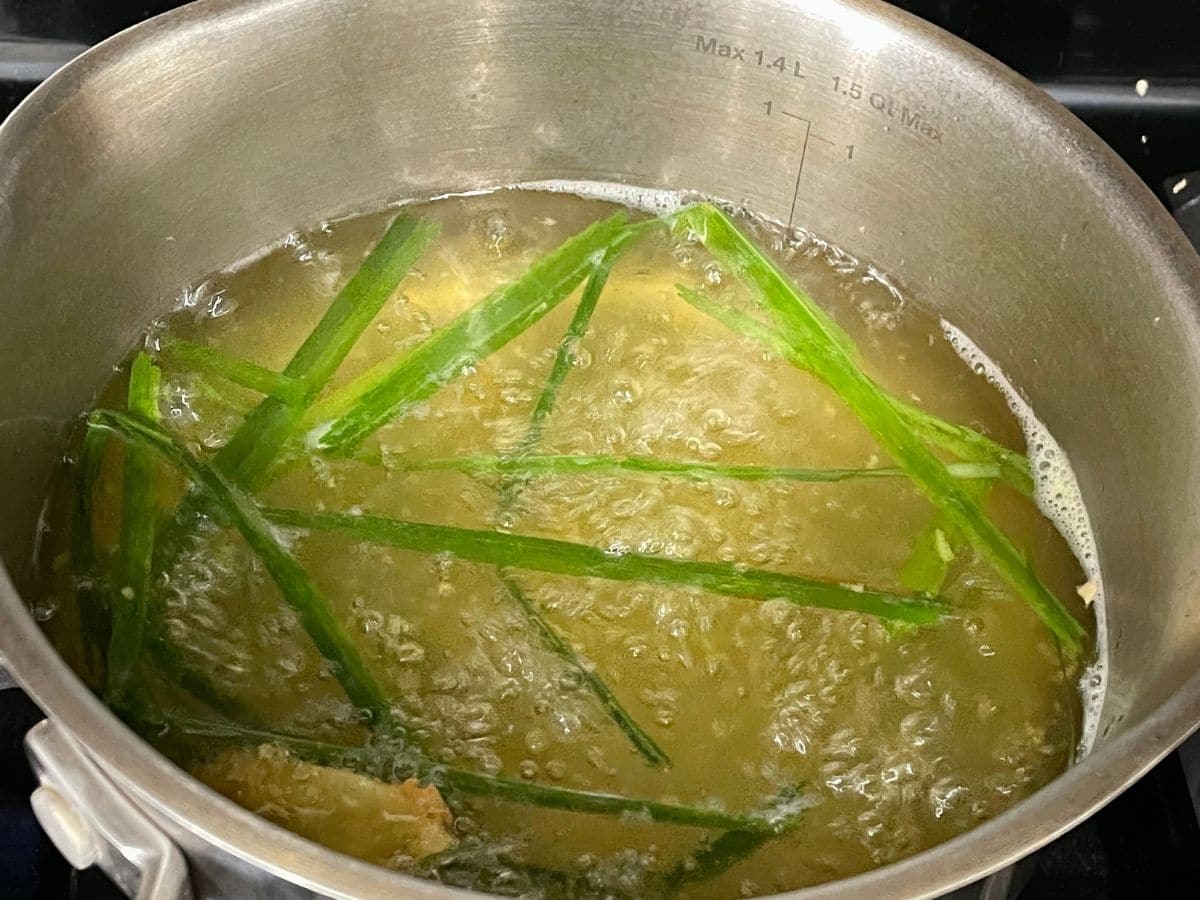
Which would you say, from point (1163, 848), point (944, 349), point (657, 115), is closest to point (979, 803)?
point (1163, 848)

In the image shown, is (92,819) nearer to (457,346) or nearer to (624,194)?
(457,346)

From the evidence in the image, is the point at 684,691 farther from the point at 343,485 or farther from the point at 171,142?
the point at 171,142

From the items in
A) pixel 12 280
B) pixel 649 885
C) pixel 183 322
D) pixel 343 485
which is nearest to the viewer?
pixel 649 885

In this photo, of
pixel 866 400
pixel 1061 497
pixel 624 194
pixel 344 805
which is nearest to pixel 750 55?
pixel 624 194

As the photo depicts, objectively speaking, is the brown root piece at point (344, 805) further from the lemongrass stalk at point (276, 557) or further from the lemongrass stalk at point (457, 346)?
the lemongrass stalk at point (457, 346)

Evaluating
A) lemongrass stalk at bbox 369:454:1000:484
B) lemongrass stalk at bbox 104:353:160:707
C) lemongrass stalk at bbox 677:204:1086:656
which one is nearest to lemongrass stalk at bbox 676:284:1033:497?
lemongrass stalk at bbox 677:204:1086:656

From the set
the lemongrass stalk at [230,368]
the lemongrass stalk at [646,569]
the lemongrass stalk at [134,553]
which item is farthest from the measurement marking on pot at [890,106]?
the lemongrass stalk at [134,553]
